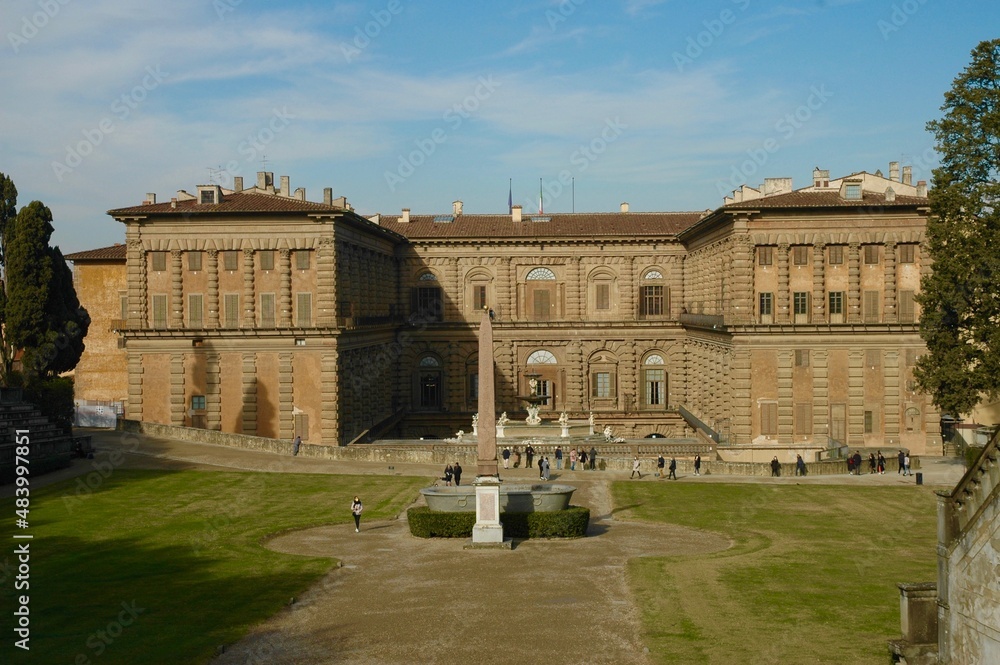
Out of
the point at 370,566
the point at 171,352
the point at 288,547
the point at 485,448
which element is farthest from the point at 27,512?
the point at 171,352

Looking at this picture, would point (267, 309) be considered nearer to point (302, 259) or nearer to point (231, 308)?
point (231, 308)

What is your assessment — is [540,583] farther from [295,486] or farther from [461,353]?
[461,353]

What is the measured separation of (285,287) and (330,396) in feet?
21.1

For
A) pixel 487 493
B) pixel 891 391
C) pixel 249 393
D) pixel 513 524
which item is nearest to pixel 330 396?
pixel 249 393

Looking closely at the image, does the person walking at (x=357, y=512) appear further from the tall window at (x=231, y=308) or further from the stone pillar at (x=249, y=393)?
the tall window at (x=231, y=308)

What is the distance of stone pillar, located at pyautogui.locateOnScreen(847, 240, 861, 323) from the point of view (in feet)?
192

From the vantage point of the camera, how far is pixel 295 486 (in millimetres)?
44312

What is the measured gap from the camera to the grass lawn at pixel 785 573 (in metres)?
22.7

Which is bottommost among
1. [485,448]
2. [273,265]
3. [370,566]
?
[370,566]

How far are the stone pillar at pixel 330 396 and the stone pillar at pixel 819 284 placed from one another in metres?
26.9

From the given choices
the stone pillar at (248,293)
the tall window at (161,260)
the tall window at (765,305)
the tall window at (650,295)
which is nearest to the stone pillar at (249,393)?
the stone pillar at (248,293)

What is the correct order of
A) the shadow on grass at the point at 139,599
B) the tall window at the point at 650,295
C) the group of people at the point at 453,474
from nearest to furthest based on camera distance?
the shadow on grass at the point at 139,599, the group of people at the point at 453,474, the tall window at the point at 650,295

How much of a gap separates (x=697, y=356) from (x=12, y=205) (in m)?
43.6

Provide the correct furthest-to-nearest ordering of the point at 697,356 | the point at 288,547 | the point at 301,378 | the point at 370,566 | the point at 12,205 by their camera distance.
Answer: the point at 697,356 < the point at 301,378 < the point at 12,205 < the point at 288,547 < the point at 370,566
